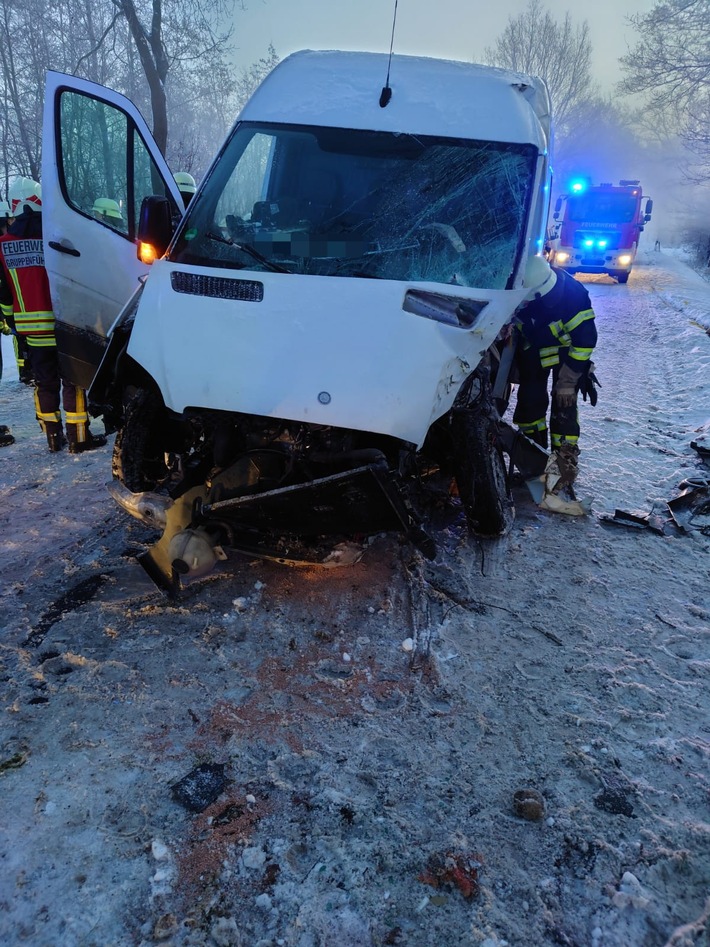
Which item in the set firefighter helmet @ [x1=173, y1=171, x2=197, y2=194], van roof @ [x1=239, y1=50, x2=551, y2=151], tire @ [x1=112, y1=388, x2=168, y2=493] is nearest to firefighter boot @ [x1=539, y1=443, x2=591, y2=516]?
van roof @ [x1=239, y1=50, x2=551, y2=151]

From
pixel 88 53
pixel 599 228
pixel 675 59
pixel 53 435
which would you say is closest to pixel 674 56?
pixel 675 59

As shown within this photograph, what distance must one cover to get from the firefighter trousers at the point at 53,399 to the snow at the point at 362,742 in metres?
1.17

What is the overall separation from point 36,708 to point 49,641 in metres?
0.43

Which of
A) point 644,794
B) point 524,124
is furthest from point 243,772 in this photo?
point 524,124

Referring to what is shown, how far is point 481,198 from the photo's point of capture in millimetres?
3432

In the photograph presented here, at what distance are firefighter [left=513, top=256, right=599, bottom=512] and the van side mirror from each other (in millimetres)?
2250

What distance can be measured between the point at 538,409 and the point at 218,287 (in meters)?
2.67

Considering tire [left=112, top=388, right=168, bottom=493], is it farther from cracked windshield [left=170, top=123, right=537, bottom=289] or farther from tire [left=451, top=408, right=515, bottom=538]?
tire [left=451, top=408, right=515, bottom=538]

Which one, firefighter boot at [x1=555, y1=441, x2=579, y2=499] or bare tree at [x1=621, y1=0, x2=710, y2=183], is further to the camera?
bare tree at [x1=621, y1=0, x2=710, y2=183]

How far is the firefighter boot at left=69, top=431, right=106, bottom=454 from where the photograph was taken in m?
4.98

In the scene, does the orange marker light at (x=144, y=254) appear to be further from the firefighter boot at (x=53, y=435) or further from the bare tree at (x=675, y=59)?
the bare tree at (x=675, y=59)

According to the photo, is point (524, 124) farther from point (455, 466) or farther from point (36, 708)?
point (36, 708)

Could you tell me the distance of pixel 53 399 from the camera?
4.98 metres

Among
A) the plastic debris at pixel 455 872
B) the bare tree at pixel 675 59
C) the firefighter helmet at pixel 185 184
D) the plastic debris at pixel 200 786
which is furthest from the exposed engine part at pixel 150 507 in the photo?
the bare tree at pixel 675 59
